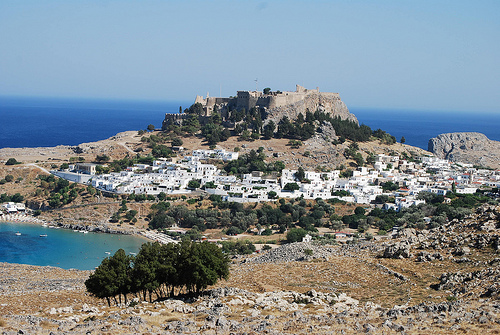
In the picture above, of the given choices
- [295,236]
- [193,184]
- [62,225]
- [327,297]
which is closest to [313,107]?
[193,184]

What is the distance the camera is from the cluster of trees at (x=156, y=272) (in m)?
17.8

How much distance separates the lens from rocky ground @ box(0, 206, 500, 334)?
13930 millimetres

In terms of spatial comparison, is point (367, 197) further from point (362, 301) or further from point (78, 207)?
point (362, 301)

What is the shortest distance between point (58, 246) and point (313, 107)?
117 ft

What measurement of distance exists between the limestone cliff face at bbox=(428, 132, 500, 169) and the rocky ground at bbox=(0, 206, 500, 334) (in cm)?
5485

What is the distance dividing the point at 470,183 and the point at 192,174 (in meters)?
25.4

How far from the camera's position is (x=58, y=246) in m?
38.7

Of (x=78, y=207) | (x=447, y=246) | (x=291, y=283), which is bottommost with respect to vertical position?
(x=78, y=207)

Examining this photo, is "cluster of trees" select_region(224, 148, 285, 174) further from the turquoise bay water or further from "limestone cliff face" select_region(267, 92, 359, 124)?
the turquoise bay water

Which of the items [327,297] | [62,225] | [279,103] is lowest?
[62,225]

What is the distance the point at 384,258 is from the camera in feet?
75.6

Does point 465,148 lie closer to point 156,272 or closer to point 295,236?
point 295,236

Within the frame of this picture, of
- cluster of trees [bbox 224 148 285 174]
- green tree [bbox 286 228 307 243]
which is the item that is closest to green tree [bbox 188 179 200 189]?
cluster of trees [bbox 224 148 285 174]

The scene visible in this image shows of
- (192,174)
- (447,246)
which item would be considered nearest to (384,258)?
(447,246)
